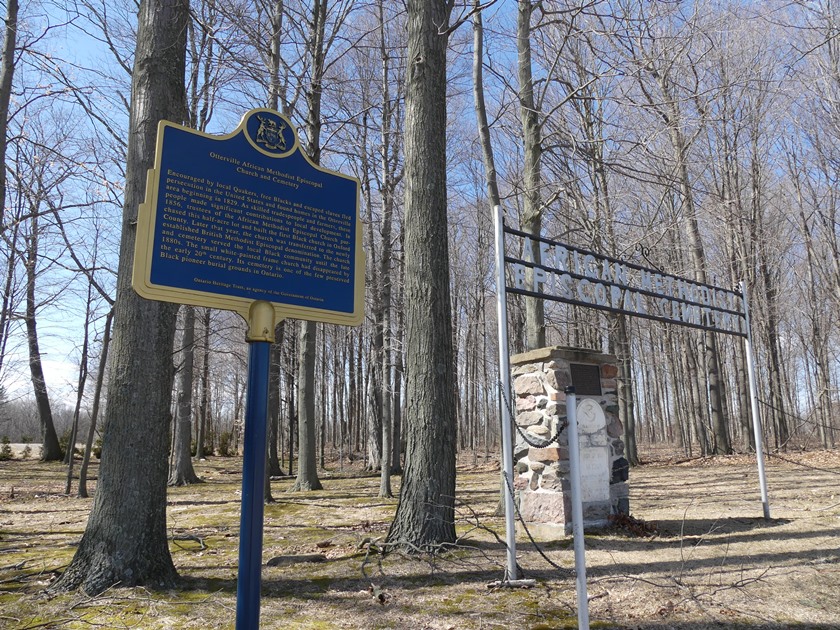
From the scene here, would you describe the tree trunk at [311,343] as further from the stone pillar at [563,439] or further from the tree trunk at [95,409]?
the stone pillar at [563,439]

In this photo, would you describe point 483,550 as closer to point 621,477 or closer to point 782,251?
point 621,477

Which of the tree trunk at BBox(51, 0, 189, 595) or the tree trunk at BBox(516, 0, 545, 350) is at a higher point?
the tree trunk at BBox(516, 0, 545, 350)

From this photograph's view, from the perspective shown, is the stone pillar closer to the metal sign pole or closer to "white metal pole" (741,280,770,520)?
"white metal pole" (741,280,770,520)

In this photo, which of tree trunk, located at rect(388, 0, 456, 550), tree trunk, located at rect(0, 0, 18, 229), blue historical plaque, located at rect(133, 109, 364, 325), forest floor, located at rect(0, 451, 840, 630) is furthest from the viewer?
tree trunk, located at rect(0, 0, 18, 229)

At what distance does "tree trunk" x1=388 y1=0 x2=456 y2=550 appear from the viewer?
5426 mm

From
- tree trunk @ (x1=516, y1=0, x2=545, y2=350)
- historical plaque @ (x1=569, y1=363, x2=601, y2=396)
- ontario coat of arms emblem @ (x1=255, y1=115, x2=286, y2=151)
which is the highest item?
tree trunk @ (x1=516, y1=0, x2=545, y2=350)

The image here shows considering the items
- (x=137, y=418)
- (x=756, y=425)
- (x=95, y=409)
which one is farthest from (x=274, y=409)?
(x=756, y=425)

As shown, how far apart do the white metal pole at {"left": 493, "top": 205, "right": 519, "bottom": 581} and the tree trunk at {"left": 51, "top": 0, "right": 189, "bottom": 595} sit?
2735 millimetres

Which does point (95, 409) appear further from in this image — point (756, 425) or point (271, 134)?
point (756, 425)

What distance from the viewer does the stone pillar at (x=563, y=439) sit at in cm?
633

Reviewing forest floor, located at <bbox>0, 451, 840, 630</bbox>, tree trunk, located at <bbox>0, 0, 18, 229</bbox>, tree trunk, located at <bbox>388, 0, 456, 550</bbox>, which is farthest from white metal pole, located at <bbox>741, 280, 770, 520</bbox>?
tree trunk, located at <bbox>0, 0, 18, 229</bbox>

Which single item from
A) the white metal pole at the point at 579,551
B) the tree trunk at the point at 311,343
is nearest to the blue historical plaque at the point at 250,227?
the white metal pole at the point at 579,551

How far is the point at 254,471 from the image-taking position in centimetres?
287

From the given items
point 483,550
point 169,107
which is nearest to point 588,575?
point 483,550
